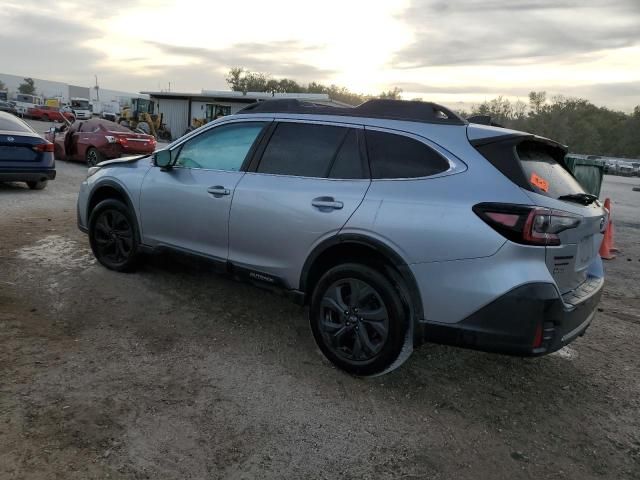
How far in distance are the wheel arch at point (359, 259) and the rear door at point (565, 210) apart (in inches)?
31.5

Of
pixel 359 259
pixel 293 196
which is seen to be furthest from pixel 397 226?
pixel 293 196

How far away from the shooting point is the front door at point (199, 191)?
4113mm

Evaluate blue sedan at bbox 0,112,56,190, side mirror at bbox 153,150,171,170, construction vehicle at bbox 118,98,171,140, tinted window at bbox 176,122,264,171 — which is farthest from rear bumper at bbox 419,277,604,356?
construction vehicle at bbox 118,98,171,140

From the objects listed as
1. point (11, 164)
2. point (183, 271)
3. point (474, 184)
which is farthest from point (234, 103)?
point (474, 184)

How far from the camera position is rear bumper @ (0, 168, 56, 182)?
8945 mm

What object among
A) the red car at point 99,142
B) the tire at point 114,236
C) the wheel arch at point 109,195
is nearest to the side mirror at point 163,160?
the wheel arch at point 109,195

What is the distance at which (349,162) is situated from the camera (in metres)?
3.50

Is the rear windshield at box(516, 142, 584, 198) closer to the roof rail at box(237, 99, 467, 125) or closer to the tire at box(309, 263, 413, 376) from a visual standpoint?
the roof rail at box(237, 99, 467, 125)

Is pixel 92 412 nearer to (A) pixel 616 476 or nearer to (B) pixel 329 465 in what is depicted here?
(B) pixel 329 465

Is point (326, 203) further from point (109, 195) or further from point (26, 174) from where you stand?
point (26, 174)

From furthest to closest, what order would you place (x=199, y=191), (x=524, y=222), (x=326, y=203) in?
(x=199, y=191) → (x=326, y=203) → (x=524, y=222)

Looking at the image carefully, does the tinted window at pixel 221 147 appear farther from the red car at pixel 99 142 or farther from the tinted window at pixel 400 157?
the red car at pixel 99 142

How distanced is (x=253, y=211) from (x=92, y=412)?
5.67 feet

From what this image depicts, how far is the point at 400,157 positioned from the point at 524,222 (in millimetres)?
915
